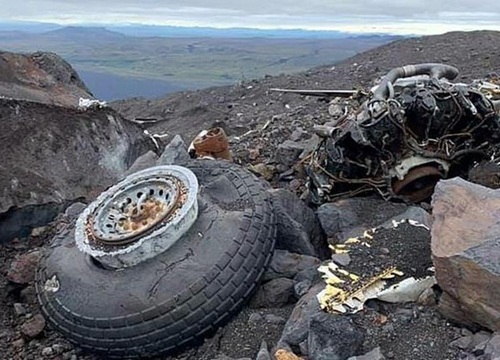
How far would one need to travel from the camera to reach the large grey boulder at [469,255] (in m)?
2.80

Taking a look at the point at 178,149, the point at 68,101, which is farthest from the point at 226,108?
the point at 178,149

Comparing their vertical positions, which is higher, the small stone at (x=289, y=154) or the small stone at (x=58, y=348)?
the small stone at (x=289, y=154)

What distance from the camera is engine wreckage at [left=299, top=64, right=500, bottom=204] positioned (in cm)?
439

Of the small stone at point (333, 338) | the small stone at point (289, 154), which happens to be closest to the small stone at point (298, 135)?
the small stone at point (289, 154)

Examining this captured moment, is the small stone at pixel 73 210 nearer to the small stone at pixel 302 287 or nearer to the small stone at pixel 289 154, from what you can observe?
the small stone at pixel 289 154

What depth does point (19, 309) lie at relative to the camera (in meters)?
4.26

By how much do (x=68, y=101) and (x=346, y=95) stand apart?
3.00 metres

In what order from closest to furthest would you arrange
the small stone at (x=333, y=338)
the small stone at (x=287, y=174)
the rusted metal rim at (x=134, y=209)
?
the small stone at (x=333, y=338)
the rusted metal rim at (x=134, y=209)
the small stone at (x=287, y=174)

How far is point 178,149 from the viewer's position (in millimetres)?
5199

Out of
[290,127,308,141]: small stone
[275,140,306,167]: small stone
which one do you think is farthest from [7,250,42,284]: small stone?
[290,127,308,141]: small stone

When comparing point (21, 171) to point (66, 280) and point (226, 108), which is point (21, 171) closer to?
point (66, 280)

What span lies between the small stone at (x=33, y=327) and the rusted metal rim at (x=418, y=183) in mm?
2268

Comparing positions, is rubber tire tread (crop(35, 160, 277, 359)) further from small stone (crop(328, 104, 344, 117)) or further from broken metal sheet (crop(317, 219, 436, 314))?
small stone (crop(328, 104, 344, 117))

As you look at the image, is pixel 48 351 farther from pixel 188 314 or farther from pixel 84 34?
pixel 84 34
